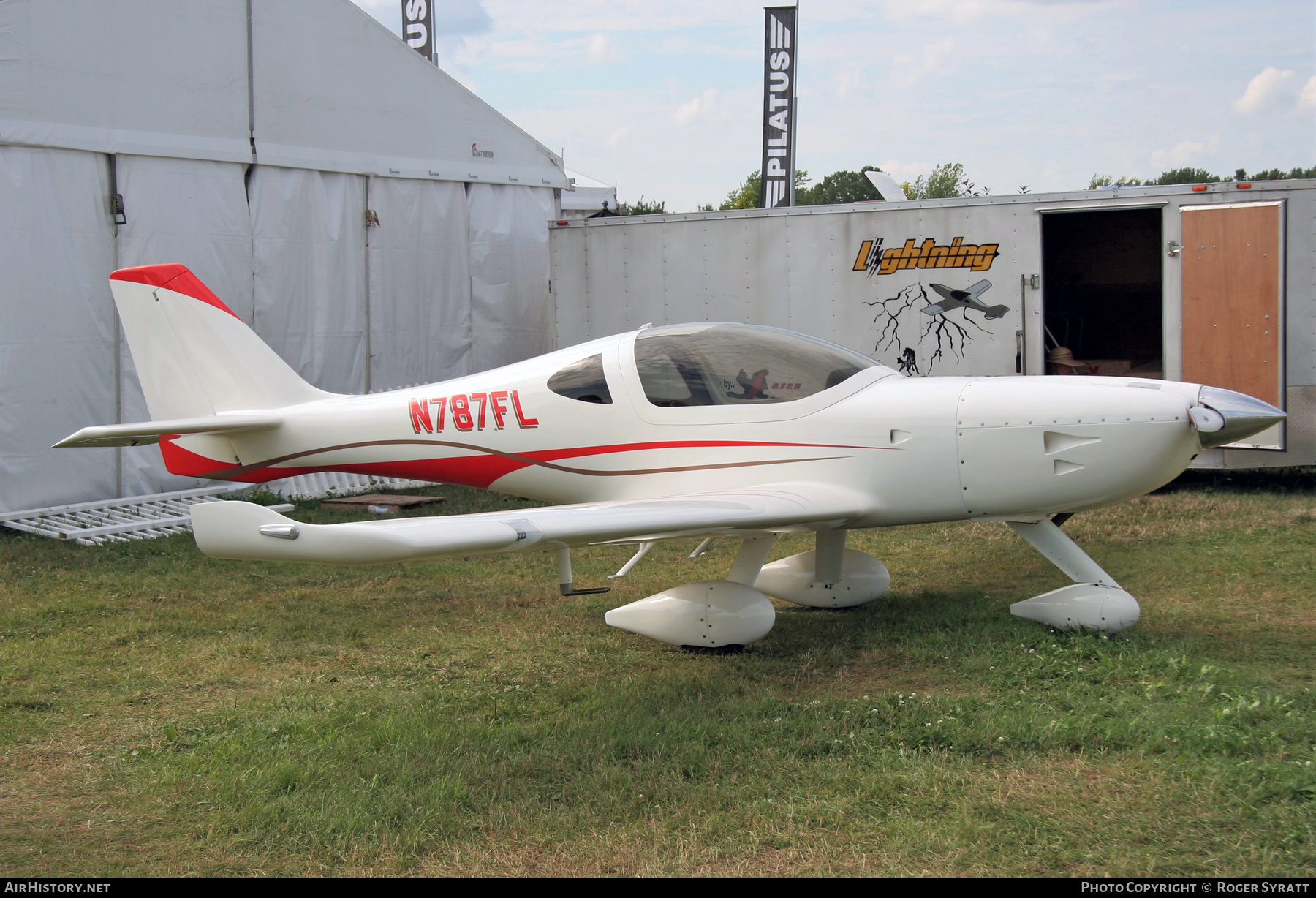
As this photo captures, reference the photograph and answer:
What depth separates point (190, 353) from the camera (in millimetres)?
7367

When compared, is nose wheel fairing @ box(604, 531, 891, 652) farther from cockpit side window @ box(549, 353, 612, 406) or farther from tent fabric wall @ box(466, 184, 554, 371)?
tent fabric wall @ box(466, 184, 554, 371)

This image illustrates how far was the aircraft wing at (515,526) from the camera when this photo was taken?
3.98m

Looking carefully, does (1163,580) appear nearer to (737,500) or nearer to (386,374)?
(737,500)

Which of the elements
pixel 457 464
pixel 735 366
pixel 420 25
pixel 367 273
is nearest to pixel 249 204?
pixel 367 273

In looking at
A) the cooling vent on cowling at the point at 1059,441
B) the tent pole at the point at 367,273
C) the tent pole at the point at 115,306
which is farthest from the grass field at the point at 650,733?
the tent pole at the point at 367,273

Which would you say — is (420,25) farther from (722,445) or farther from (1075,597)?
(1075,597)

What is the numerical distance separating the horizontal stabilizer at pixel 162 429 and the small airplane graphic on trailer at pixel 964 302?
6783 millimetres

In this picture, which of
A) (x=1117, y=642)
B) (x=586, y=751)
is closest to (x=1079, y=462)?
(x=1117, y=642)

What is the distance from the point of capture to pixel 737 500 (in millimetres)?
5523

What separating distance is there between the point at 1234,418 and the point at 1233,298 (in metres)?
5.58

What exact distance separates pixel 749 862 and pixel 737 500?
241 cm

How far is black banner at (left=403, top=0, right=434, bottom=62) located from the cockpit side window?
736 inches

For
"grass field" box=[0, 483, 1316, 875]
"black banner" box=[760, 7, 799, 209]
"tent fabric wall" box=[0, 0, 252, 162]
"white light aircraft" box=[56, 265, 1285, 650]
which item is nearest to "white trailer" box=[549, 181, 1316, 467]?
"grass field" box=[0, 483, 1316, 875]

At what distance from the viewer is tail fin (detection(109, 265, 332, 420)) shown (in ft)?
24.1
